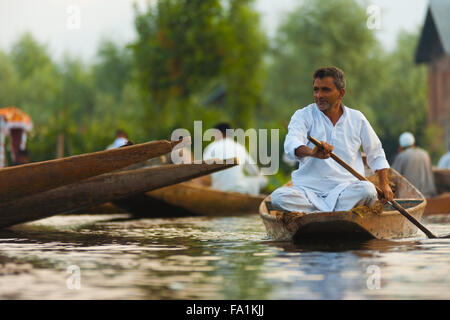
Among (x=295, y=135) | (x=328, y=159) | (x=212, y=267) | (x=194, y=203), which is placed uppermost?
(x=295, y=135)

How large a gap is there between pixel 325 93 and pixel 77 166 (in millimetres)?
2475

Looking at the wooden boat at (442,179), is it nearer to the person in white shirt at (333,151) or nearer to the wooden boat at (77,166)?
the wooden boat at (77,166)

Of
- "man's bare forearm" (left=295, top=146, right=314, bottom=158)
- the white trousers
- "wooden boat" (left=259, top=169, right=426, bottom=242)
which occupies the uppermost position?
"man's bare forearm" (left=295, top=146, right=314, bottom=158)

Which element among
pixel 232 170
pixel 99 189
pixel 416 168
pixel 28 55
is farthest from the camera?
pixel 28 55

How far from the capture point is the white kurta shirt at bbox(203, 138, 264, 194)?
46.6 ft

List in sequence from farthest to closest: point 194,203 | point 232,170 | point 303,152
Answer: point 232,170, point 194,203, point 303,152

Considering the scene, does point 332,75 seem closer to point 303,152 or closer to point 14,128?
point 303,152

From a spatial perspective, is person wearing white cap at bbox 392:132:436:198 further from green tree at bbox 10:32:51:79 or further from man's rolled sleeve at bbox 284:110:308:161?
green tree at bbox 10:32:51:79

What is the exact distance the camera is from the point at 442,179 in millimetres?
16156

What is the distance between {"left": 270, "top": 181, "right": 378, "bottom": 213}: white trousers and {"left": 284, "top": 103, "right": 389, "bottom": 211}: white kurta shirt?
0.06m

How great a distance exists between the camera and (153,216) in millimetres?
14297

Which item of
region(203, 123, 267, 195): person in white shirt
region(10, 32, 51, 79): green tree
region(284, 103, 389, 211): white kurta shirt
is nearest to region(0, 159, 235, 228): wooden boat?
region(284, 103, 389, 211): white kurta shirt

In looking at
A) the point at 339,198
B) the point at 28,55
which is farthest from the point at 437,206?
the point at 28,55

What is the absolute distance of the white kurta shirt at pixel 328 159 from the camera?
26.6 feet
